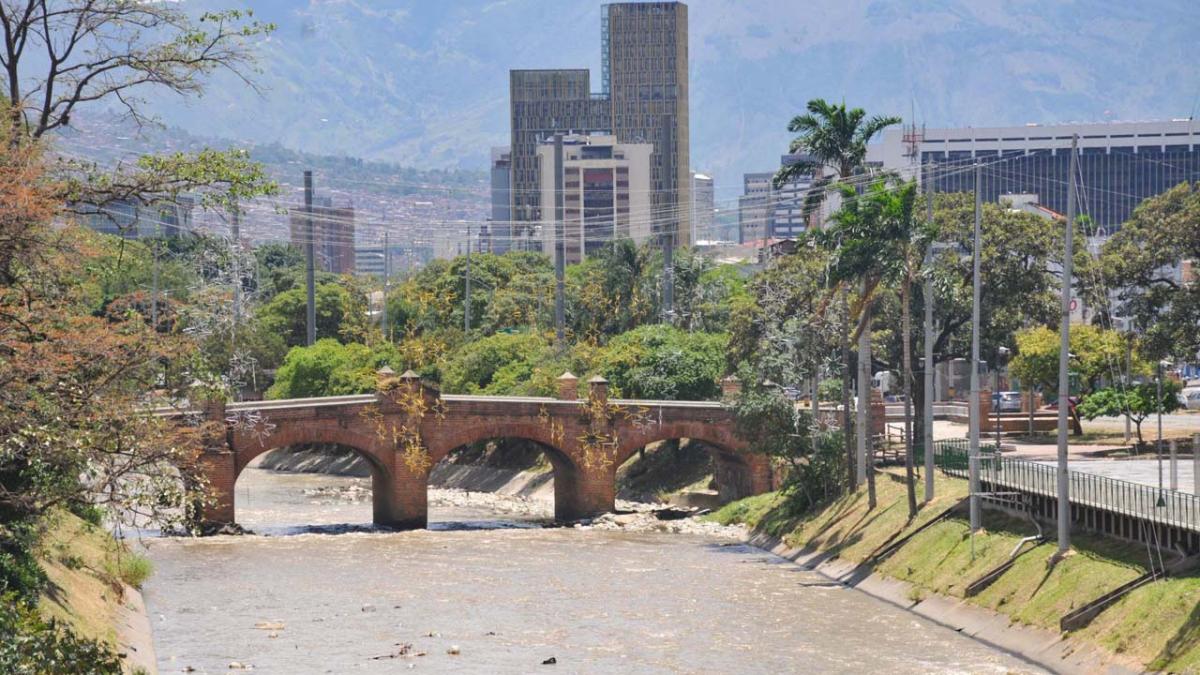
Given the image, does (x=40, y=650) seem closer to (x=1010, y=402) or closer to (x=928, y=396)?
(x=928, y=396)

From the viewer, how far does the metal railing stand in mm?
43531

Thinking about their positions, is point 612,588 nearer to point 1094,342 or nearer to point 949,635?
point 949,635

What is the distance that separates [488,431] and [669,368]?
1408cm

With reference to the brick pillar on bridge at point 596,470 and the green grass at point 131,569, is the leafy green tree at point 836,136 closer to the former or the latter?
the brick pillar on bridge at point 596,470

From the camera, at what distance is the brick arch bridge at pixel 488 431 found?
263 feet

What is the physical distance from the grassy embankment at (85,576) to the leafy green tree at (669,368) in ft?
125

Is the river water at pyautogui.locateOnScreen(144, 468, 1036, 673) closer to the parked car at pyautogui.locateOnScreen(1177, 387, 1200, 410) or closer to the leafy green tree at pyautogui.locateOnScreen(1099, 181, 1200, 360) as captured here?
the leafy green tree at pyautogui.locateOnScreen(1099, 181, 1200, 360)

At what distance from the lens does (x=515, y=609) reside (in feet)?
185

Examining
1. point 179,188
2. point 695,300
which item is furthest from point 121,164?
point 695,300

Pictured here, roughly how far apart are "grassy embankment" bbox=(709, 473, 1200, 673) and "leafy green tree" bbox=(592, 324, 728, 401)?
62.8 feet

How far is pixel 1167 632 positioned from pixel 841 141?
3184 centimetres

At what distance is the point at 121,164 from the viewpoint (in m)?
37.0

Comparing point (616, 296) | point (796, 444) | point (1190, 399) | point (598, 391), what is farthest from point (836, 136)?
point (616, 296)

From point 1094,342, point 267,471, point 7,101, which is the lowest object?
point 267,471
